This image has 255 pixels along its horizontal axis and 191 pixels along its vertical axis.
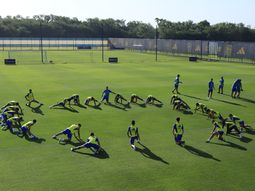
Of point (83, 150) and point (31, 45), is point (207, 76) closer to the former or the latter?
point (83, 150)

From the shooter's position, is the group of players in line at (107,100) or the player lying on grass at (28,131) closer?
the player lying on grass at (28,131)

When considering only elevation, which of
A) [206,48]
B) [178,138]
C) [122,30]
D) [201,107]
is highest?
[122,30]

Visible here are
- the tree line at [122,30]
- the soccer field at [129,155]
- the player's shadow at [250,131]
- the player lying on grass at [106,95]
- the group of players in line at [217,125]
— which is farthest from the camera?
the tree line at [122,30]

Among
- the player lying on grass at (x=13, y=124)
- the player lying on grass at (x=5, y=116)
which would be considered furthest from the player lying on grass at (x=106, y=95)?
the player lying on grass at (x=13, y=124)

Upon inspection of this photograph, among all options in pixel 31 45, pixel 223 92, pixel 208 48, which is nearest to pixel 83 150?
pixel 223 92

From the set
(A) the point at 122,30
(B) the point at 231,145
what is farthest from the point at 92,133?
(A) the point at 122,30

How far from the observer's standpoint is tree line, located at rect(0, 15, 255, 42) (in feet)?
389

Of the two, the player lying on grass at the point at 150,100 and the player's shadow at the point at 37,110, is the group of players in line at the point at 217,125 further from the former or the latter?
the player's shadow at the point at 37,110

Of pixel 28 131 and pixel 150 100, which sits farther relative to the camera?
pixel 150 100

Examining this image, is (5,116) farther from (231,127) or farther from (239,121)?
(239,121)

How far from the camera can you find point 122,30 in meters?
153

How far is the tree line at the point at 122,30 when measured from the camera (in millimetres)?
118625

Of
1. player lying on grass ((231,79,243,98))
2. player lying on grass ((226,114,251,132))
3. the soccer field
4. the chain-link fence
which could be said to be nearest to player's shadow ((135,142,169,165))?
the soccer field

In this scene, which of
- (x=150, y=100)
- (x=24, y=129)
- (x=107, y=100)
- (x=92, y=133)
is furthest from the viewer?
(x=150, y=100)
